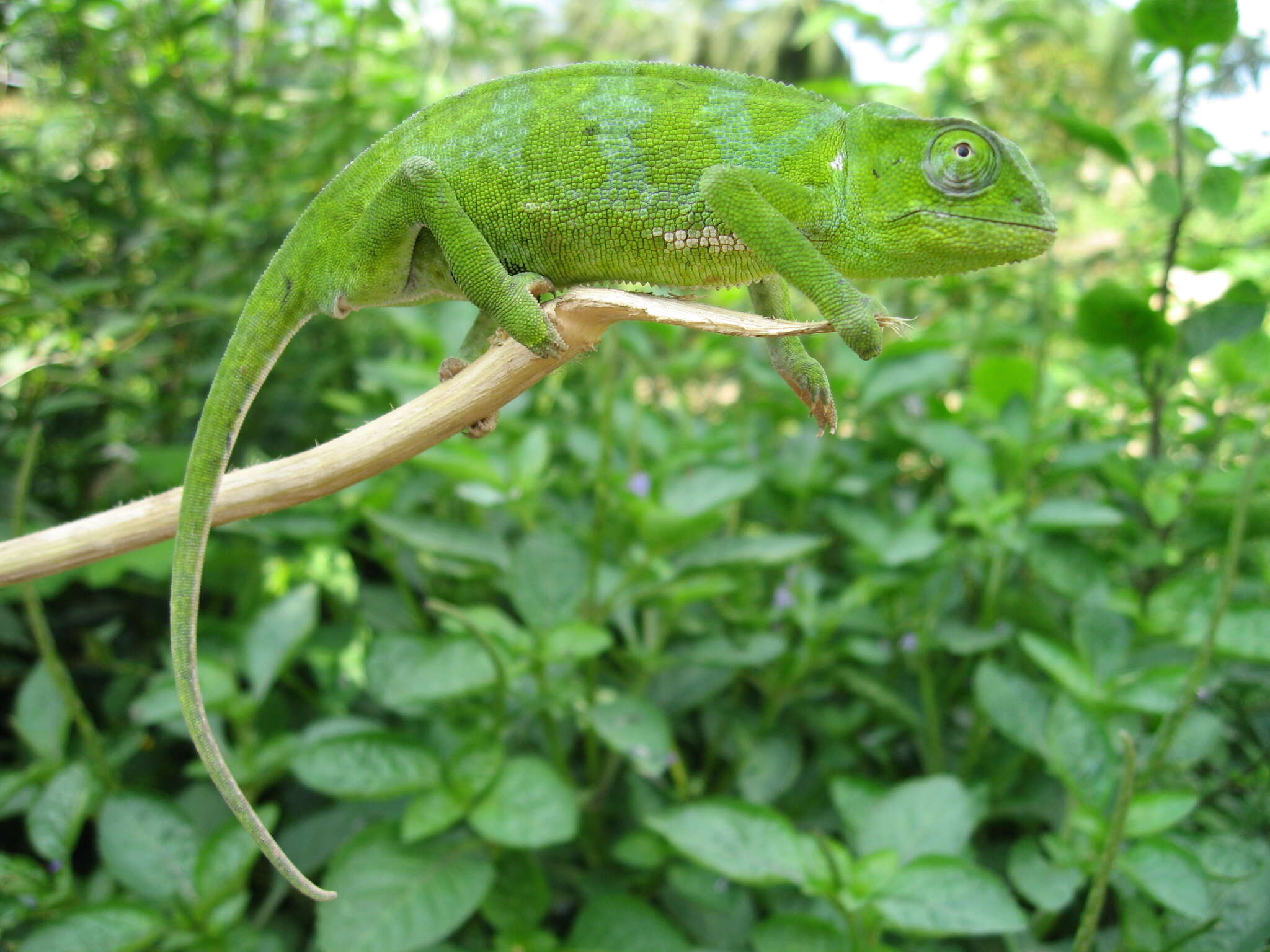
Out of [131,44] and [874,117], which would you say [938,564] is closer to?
[874,117]

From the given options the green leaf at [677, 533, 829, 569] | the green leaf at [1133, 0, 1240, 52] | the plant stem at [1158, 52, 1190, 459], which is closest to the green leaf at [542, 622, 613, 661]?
the green leaf at [677, 533, 829, 569]

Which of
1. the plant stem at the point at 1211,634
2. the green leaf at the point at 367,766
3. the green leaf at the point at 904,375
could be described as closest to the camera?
the plant stem at the point at 1211,634

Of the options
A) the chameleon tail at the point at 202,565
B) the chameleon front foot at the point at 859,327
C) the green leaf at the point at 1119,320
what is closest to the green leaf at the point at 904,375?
the green leaf at the point at 1119,320

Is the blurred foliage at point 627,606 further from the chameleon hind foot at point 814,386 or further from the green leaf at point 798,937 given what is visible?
the chameleon hind foot at point 814,386

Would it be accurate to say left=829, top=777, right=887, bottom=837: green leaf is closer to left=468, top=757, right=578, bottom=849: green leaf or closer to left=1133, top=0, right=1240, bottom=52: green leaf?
left=468, top=757, right=578, bottom=849: green leaf

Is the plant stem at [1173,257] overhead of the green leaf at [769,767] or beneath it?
overhead

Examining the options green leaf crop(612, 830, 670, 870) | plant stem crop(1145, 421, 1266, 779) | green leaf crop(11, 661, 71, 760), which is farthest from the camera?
green leaf crop(11, 661, 71, 760)

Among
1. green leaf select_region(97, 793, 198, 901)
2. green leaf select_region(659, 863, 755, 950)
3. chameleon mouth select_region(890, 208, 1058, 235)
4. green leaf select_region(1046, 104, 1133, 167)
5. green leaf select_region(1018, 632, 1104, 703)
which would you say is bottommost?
green leaf select_region(659, 863, 755, 950)
